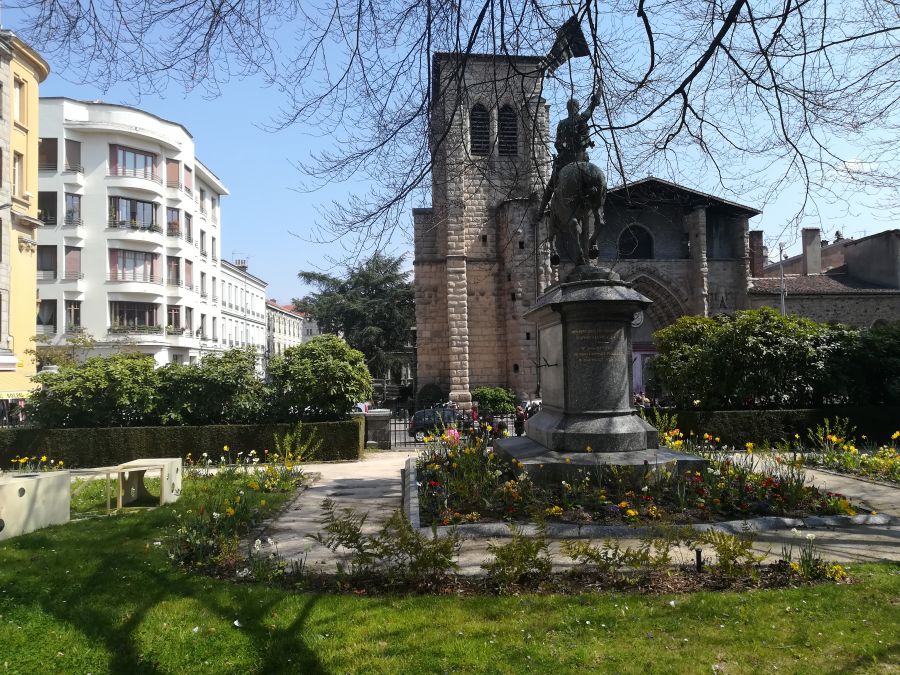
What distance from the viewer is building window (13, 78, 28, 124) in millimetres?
24109

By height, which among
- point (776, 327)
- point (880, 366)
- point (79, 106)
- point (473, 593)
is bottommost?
point (473, 593)

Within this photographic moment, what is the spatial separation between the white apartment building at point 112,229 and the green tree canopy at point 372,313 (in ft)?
40.5

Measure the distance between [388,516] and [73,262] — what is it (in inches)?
1356

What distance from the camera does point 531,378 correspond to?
97.1 ft

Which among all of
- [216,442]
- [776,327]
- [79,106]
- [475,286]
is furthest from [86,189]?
[776,327]

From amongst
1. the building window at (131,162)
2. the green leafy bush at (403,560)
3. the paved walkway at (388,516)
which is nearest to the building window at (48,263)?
the building window at (131,162)

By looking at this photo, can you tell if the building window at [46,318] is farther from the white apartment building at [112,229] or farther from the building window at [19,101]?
the building window at [19,101]

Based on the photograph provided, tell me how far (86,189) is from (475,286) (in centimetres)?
2365

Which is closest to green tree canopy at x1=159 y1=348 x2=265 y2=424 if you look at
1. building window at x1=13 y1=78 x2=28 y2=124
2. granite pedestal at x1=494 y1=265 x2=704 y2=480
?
granite pedestal at x1=494 y1=265 x2=704 y2=480

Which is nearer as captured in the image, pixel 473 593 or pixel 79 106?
pixel 473 593

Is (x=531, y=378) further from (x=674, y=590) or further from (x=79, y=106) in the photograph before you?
(x=79, y=106)

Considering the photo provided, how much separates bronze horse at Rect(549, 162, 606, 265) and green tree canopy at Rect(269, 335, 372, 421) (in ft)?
26.0

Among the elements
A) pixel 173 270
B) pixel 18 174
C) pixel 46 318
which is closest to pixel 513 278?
pixel 18 174

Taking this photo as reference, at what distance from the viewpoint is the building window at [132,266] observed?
117 ft
